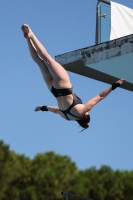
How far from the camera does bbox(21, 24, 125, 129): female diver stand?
8.12 m

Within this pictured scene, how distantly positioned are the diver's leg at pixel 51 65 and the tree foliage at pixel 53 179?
25.9 meters

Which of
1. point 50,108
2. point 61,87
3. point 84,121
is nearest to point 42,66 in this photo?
point 61,87

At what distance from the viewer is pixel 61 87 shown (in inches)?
322

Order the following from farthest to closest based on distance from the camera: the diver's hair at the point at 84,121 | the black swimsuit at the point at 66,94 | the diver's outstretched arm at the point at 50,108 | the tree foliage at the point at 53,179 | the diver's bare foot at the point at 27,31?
the tree foliage at the point at 53,179, the diver's outstretched arm at the point at 50,108, the diver's hair at the point at 84,121, the black swimsuit at the point at 66,94, the diver's bare foot at the point at 27,31

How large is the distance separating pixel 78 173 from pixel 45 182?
3.47 m

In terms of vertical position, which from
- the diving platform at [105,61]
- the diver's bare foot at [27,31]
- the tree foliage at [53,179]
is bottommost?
the diver's bare foot at [27,31]

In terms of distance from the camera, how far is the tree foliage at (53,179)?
34562 mm

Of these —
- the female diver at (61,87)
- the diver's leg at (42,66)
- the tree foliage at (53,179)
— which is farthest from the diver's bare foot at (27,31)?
the tree foliage at (53,179)

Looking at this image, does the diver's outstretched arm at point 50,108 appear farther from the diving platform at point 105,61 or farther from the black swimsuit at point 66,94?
the diving platform at point 105,61

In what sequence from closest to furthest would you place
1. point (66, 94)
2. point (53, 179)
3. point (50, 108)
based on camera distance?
point (66, 94) < point (50, 108) < point (53, 179)

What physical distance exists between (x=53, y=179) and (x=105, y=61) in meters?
24.4

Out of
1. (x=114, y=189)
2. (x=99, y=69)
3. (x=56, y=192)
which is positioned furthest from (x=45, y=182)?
(x=99, y=69)

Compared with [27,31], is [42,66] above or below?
below

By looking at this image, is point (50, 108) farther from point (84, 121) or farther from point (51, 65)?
point (51, 65)
